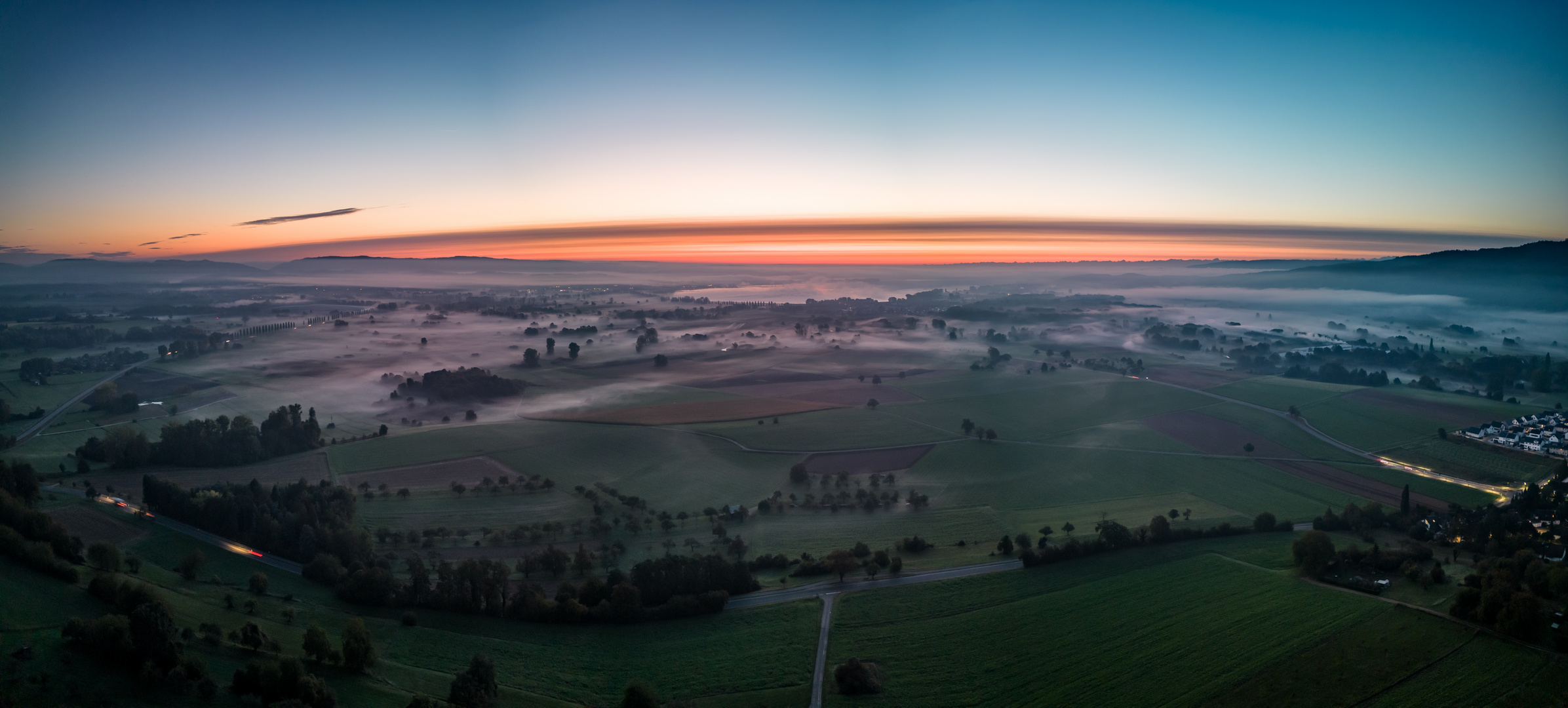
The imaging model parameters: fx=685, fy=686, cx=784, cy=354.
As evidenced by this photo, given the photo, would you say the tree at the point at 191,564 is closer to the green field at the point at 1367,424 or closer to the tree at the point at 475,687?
the tree at the point at 475,687

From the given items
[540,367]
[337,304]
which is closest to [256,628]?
[540,367]

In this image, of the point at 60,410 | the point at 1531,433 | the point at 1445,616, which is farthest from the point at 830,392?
the point at 60,410

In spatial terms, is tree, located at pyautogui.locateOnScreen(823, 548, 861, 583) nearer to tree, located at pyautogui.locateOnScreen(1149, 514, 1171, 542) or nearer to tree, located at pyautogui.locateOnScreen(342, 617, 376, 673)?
tree, located at pyautogui.locateOnScreen(1149, 514, 1171, 542)

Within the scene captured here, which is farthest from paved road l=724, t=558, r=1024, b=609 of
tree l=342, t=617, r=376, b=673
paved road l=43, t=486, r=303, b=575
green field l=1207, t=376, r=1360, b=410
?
green field l=1207, t=376, r=1360, b=410

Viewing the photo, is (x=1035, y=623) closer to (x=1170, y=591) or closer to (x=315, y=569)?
(x=1170, y=591)

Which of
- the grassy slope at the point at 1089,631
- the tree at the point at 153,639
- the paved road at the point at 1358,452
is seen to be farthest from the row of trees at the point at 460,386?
the paved road at the point at 1358,452

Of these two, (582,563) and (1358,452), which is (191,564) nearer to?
(582,563)
